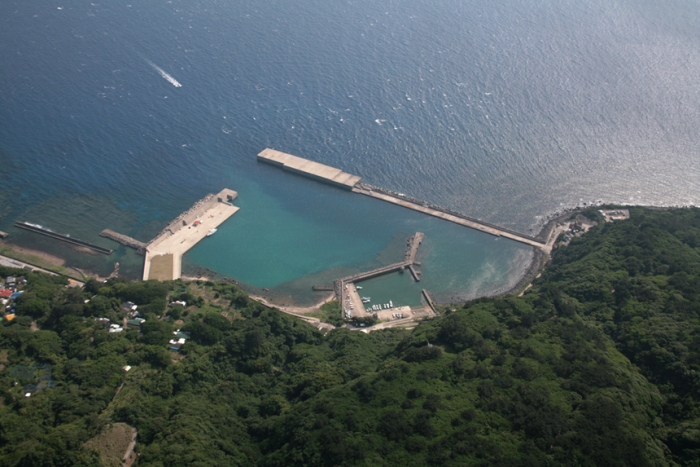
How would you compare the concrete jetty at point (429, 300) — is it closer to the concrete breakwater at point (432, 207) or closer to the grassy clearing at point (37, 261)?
the concrete breakwater at point (432, 207)

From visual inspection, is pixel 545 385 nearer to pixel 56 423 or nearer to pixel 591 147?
pixel 56 423

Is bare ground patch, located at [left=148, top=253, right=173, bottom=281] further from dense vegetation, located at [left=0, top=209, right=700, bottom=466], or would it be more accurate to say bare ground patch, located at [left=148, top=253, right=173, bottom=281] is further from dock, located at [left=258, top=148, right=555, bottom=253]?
dock, located at [left=258, top=148, right=555, bottom=253]

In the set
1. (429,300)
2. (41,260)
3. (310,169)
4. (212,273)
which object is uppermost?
(310,169)

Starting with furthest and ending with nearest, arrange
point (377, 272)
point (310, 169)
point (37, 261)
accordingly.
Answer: point (310, 169) < point (377, 272) < point (37, 261)

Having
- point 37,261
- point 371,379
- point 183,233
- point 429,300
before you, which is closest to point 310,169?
point 183,233

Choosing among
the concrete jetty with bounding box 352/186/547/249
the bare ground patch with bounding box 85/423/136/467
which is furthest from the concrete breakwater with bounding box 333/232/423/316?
the bare ground patch with bounding box 85/423/136/467

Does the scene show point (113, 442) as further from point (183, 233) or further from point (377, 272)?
point (377, 272)

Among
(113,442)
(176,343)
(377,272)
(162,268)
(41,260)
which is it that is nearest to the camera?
(113,442)
